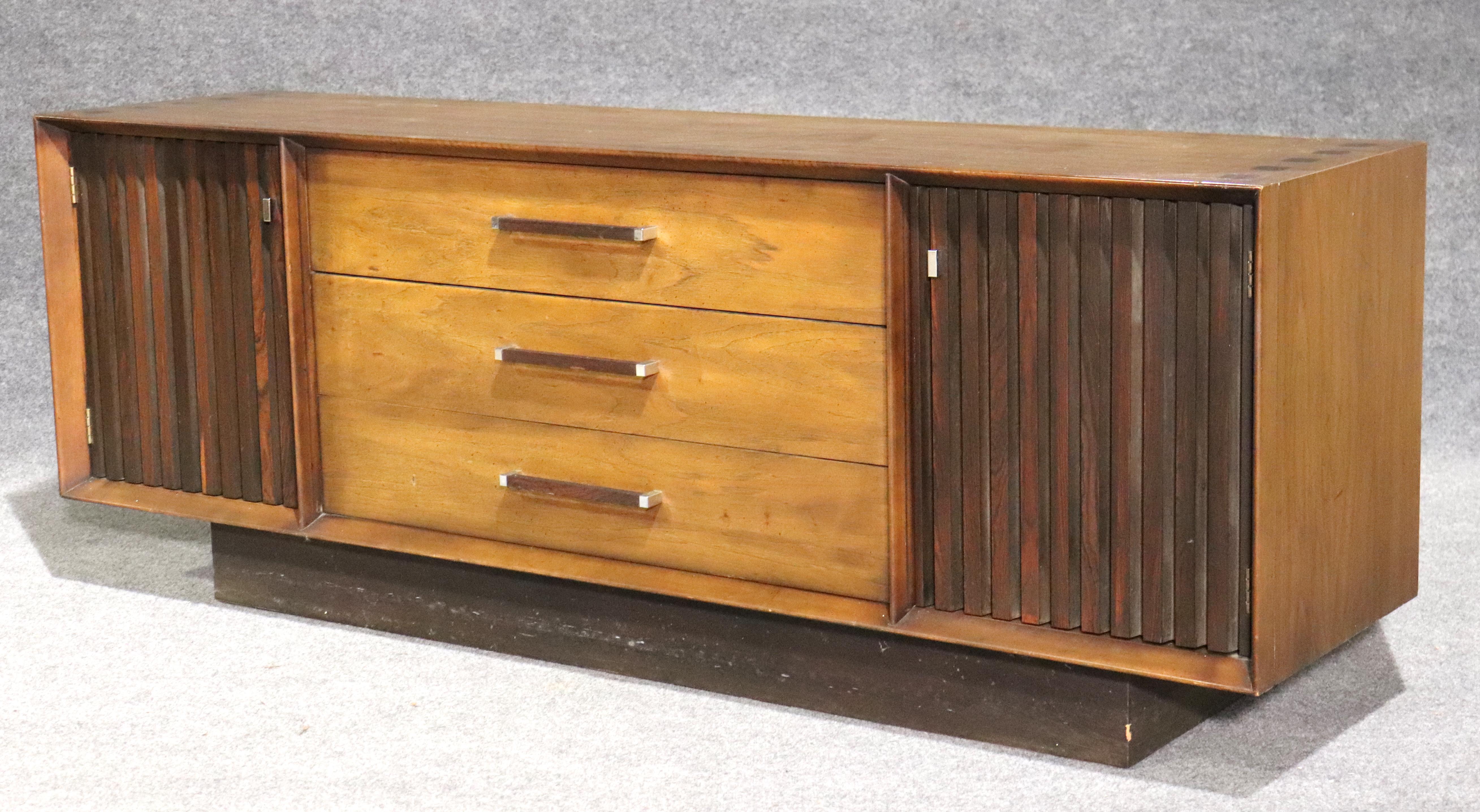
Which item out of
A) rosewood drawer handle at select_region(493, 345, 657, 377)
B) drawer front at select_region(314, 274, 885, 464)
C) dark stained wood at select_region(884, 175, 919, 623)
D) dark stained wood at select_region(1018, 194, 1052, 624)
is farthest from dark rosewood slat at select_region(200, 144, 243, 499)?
dark stained wood at select_region(1018, 194, 1052, 624)

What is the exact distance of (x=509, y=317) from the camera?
191 cm

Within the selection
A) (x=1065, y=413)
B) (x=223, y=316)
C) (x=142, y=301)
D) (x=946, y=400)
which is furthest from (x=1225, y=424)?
(x=142, y=301)

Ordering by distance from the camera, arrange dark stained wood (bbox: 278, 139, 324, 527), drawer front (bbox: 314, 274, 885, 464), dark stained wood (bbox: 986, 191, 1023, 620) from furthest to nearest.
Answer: dark stained wood (bbox: 278, 139, 324, 527) → drawer front (bbox: 314, 274, 885, 464) → dark stained wood (bbox: 986, 191, 1023, 620)

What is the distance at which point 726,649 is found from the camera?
189 cm

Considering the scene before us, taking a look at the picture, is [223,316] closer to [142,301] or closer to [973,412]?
[142,301]

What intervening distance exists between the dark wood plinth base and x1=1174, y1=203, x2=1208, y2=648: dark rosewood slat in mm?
103

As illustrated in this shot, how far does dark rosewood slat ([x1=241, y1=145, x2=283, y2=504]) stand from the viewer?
2.01 metres

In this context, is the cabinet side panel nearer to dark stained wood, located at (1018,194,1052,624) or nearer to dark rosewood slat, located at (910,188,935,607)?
dark stained wood, located at (1018,194,1052,624)

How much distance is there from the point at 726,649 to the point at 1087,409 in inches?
17.7

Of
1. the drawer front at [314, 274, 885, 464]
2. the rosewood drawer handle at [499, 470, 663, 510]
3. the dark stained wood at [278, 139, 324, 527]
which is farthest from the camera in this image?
the dark stained wood at [278, 139, 324, 527]

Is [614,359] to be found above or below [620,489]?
above

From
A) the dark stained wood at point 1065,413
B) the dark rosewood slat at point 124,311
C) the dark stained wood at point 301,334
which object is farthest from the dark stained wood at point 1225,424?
the dark rosewood slat at point 124,311

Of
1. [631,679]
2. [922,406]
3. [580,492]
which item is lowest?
[631,679]

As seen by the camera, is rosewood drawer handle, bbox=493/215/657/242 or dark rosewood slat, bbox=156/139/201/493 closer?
rosewood drawer handle, bbox=493/215/657/242
